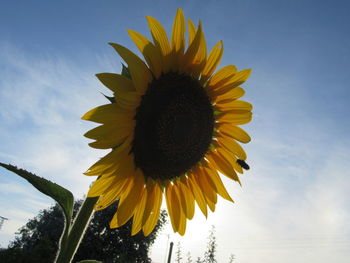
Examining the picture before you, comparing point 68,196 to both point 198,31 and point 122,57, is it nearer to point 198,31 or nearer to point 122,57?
point 122,57

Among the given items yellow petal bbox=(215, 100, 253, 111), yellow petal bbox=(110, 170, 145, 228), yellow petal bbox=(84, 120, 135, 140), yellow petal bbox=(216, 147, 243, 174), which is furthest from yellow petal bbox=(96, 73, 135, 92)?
yellow petal bbox=(216, 147, 243, 174)

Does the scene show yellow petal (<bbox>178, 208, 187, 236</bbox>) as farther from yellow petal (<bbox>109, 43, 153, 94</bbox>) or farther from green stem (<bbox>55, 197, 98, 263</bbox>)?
yellow petal (<bbox>109, 43, 153, 94</bbox>)

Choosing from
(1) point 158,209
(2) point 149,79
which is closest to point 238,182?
(1) point 158,209

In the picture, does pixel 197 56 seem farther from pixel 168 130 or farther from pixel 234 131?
pixel 234 131

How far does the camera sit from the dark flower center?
2.36m

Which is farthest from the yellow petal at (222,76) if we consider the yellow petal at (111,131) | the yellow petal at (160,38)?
the yellow petal at (111,131)

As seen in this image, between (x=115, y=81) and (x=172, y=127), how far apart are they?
0.78 meters

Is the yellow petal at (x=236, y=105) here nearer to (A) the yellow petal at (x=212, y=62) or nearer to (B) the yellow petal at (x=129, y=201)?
(A) the yellow petal at (x=212, y=62)

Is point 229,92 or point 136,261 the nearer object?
point 229,92

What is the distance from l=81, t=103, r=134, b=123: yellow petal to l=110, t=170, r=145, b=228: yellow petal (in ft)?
1.88

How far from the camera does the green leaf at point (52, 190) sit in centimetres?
162

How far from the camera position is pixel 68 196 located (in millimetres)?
1711

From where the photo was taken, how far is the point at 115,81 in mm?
1889

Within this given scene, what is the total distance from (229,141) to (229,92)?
484 mm
